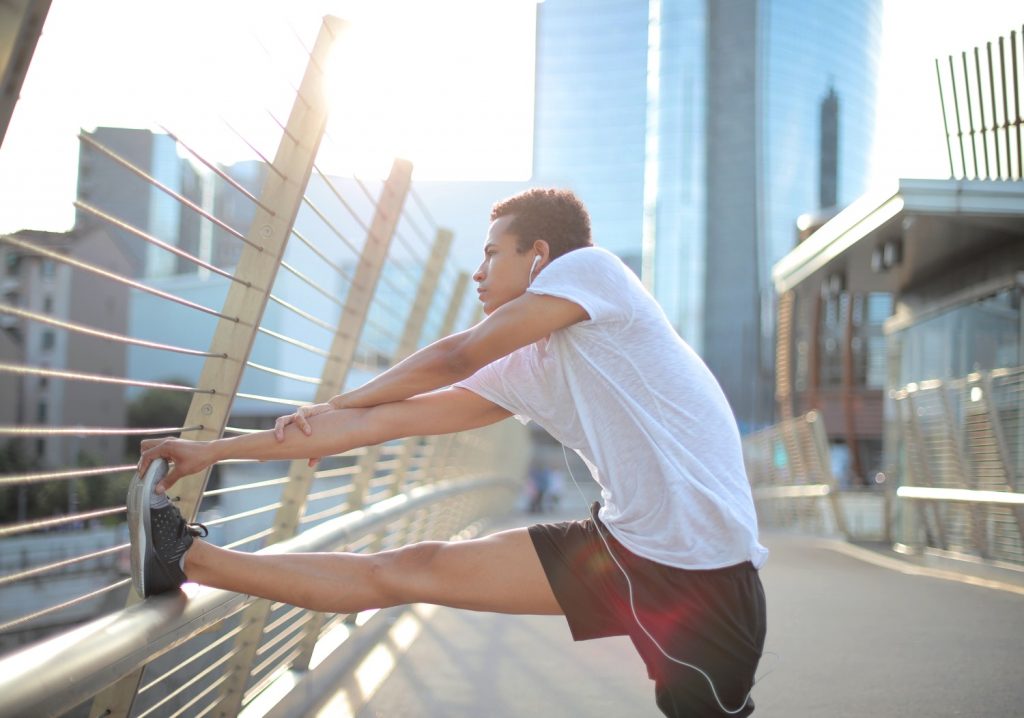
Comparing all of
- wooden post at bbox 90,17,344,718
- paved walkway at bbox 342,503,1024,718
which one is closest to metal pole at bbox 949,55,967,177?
paved walkway at bbox 342,503,1024,718

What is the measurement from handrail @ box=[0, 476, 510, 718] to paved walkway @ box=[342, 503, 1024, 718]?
1.44m

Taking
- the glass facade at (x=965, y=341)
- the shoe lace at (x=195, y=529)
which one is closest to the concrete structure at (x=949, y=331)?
the glass facade at (x=965, y=341)

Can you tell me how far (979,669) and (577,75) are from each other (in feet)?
454

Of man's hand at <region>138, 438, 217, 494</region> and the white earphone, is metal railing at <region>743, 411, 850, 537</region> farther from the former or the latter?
man's hand at <region>138, 438, 217, 494</region>

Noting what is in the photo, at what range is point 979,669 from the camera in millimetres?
5121

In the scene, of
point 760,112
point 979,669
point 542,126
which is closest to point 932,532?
point 979,669

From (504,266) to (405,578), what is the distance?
83 cm

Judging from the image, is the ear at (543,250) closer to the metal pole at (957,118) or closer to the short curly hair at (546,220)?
the short curly hair at (546,220)

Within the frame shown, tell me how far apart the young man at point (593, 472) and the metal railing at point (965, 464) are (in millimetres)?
7016

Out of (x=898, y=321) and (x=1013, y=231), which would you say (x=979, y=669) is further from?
(x=898, y=321)

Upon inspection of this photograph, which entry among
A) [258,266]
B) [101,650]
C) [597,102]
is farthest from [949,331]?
[597,102]

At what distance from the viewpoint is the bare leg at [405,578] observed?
2869 millimetres

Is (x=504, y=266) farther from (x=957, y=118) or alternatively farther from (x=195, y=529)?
(x=957, y=118)

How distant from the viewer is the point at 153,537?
2.65 metres
